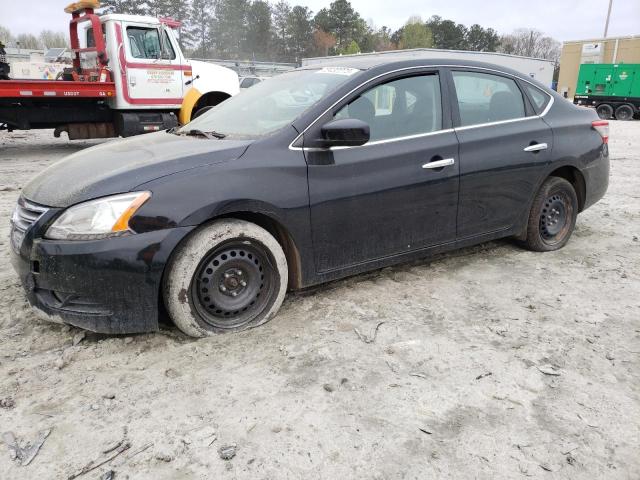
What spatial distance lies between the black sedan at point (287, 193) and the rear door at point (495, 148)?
1 centimetres

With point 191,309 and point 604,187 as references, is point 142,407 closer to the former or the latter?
point 191,309

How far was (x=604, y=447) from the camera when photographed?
2115 mm

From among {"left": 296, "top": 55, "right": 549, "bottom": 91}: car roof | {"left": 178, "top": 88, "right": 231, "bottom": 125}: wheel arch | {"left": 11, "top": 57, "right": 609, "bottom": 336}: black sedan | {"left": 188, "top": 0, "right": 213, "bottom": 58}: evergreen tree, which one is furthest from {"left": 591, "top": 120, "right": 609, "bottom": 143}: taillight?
{"left": 188, "top": 0, "right": 213, "bottom": 58}: evergreen tree

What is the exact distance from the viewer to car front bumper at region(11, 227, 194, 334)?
101 inches

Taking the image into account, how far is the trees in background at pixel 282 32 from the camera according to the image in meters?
49.0

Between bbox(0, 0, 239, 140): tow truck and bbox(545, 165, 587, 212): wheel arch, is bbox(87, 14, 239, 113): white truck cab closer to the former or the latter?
bbox(0, 0, 239, 140): tow truck

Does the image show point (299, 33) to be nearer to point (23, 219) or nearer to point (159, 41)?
point (159, 41)

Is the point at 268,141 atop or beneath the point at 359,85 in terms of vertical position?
beneath

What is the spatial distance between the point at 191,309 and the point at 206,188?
67cm

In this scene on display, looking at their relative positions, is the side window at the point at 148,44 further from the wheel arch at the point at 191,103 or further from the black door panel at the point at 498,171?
the black door panel at the point at 498,171

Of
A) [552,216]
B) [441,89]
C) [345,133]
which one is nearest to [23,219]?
[345,133]

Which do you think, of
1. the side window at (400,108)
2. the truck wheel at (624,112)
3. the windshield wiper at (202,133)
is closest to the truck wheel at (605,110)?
the truck wheel at (624,112)

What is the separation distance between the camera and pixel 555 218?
14.7 feet

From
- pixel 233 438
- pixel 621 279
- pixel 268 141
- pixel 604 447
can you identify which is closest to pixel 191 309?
pixel 233 438
